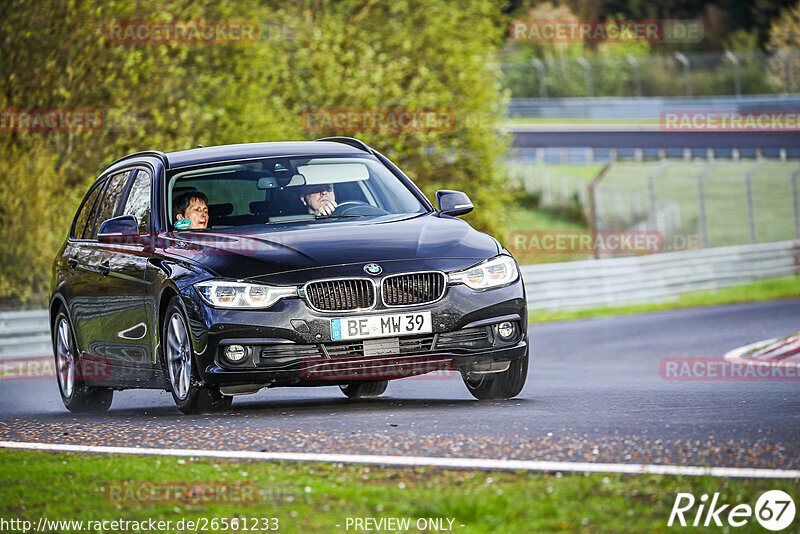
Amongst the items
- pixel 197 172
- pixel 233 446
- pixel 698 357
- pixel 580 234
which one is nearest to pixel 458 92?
pixel 580 234

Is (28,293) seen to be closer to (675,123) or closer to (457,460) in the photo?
(457,460)

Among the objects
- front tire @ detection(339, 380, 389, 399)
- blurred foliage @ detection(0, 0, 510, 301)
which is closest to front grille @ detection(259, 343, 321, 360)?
front tire @ detection(339, 380, 389, 399)

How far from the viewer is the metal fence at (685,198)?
40906 millimetres

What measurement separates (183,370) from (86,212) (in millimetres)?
3133

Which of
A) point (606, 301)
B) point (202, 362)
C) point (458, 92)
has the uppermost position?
point (202, 362)

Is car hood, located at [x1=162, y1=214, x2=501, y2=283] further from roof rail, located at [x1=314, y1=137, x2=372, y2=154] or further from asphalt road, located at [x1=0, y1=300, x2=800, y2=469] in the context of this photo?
roof rail, located at [x1=314, y1=137, x2=372, y2=154]

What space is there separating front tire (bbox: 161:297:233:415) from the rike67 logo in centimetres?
433

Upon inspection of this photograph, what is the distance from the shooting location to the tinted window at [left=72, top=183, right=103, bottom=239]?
40.1ft

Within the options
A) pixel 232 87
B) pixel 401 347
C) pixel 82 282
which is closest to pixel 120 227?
pixel 82 282

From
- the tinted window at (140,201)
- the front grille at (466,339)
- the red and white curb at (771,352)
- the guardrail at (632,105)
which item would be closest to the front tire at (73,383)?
the tinted window at (140,201)

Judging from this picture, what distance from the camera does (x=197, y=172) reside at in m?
10.6

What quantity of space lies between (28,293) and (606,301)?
34.0 feet

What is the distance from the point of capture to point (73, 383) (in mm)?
11656

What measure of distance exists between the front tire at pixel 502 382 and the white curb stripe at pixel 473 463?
9.04ft
